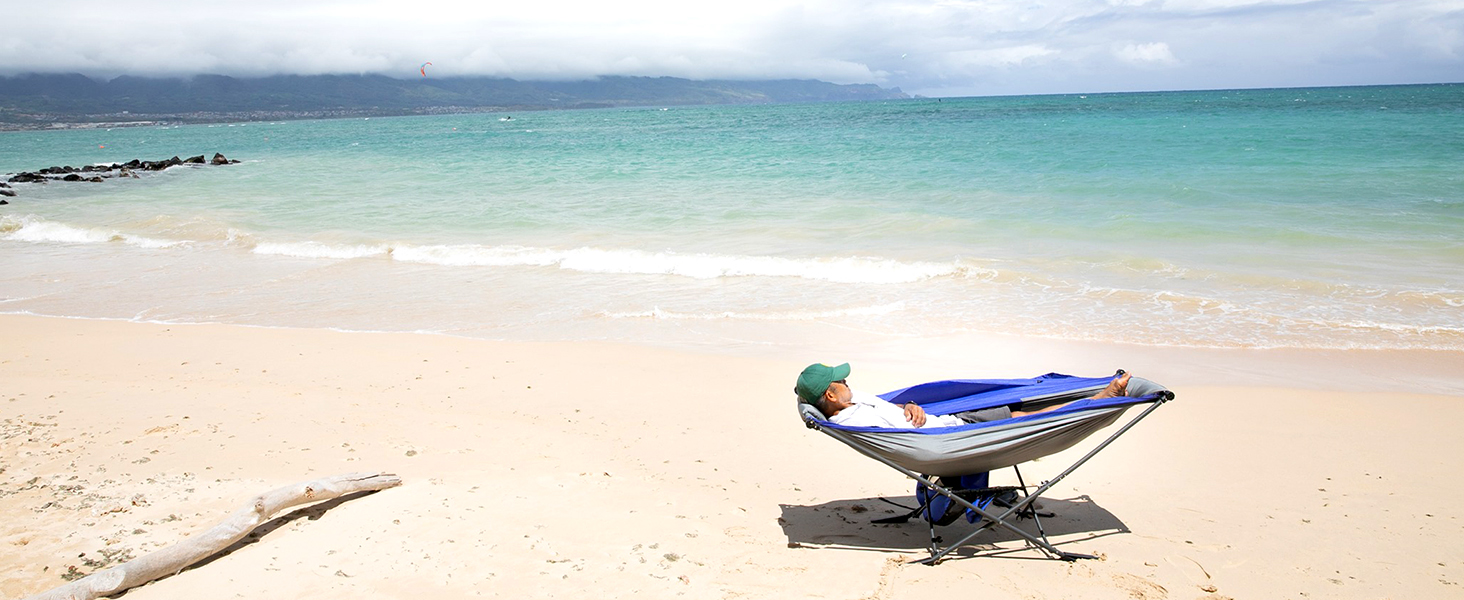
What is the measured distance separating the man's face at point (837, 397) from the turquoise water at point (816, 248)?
167 inches

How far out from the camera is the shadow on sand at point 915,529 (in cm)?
414

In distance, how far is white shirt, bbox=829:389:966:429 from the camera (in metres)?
4.02

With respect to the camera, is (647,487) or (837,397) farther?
(647,487)

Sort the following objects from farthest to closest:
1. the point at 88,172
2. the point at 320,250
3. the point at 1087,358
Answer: the point at 88,172 < the point at 320,250 < the point at 1087,358

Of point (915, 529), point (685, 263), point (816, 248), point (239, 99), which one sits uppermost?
point (239, 99)

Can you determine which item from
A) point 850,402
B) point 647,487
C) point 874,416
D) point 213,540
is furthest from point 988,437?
point 213,540

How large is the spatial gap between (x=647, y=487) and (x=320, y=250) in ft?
38.1

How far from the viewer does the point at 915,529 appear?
4.38 metres

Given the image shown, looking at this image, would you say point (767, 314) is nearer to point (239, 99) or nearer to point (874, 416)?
point (874, 416)

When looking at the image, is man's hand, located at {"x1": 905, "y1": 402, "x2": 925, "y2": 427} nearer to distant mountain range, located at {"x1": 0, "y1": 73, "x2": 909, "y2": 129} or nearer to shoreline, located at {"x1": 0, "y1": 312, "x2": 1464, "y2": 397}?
shoreline, located at {"x1": 0, "y1": 312, "x2": 1464, "y2": 397}

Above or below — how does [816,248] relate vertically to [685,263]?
above

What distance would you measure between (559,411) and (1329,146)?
26.7m

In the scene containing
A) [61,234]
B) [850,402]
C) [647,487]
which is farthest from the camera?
[61,234]

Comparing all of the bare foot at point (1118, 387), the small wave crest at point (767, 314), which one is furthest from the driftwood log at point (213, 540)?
the small wave crest at point (767, 314)
